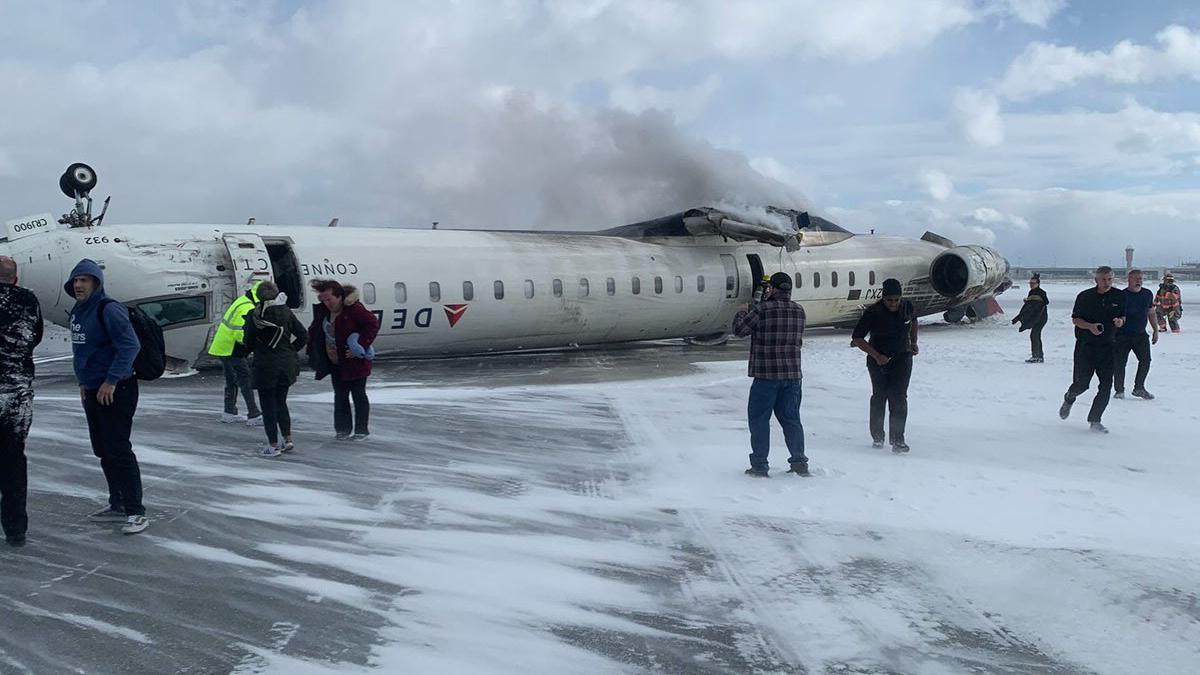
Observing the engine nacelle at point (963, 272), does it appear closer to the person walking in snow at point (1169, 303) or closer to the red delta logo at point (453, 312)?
the person walking in snow at point (1169, 303)

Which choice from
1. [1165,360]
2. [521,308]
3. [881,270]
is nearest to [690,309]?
[521,308]

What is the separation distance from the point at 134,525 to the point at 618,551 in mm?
3238

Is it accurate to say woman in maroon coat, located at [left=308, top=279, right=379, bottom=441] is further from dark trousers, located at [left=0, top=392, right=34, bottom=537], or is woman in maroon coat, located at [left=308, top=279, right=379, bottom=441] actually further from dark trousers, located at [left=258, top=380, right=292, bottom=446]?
dark trousers, located at [left=0, top=392, right=34, bottom=537]

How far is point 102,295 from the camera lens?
18.9 ft

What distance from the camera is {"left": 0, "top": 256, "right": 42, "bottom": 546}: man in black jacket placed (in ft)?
17.3

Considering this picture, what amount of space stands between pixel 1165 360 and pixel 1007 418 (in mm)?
7297

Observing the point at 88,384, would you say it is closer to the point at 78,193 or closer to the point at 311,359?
the point at 311,359

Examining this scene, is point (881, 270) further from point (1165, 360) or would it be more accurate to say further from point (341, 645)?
point (341, 645)

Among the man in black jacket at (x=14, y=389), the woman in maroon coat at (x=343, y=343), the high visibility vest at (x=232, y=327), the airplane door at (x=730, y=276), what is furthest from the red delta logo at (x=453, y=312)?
the man in black jacket at (x=14, y=389)

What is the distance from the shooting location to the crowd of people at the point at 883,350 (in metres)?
7.38

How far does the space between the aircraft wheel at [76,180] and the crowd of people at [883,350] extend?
37.7 feet

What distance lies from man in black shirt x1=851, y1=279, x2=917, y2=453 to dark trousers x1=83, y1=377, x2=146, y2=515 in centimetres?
613

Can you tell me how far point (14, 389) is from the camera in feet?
17.3

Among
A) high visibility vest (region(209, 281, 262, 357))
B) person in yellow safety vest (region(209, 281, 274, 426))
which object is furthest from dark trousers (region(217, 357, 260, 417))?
high visibility vest (region(209, 281, 262, 357))
